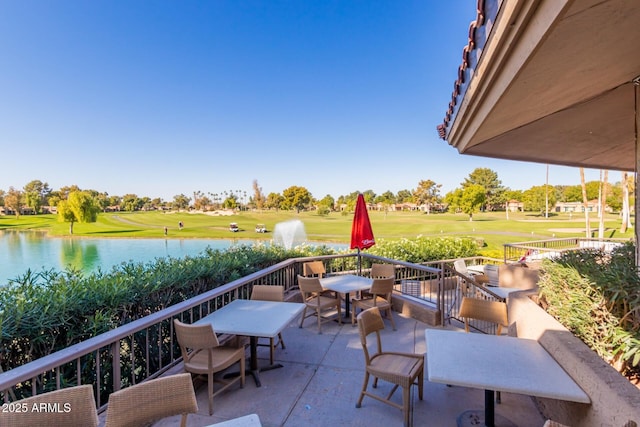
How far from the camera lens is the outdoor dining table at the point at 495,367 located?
5.93 ft

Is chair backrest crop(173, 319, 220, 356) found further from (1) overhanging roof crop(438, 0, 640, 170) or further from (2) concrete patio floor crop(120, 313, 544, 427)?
(1) overhanging roof crop(438, 0, 640, 170)

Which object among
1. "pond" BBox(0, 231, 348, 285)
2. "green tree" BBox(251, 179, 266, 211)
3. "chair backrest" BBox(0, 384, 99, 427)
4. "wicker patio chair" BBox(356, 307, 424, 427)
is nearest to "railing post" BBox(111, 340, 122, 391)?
"chair backrest" BBox(0, 384, 99, 427)

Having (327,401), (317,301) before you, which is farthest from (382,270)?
(327,401)

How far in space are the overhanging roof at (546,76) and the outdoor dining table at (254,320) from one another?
275 cm

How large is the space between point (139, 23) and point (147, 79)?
5.08 m

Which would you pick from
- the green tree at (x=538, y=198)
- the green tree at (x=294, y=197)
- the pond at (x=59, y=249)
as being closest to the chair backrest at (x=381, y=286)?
the pond at (x=59, y=249)

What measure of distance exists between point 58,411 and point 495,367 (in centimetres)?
256

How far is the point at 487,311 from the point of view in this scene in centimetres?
333

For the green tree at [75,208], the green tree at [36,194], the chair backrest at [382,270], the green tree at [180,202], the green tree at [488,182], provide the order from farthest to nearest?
the green tree at [488,182], the green tree at [180,202], the green tree at [36,194], the green tree at [75,208], the chair backrest at [382,270]

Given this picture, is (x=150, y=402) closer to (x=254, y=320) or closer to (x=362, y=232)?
(x=254, y=320)

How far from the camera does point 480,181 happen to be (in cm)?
6019

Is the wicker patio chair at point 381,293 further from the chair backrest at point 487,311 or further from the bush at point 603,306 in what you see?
the bush at point 603,306

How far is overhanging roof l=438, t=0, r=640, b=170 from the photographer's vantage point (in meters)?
1.39

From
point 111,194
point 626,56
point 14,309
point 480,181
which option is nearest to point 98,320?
point 14,309
